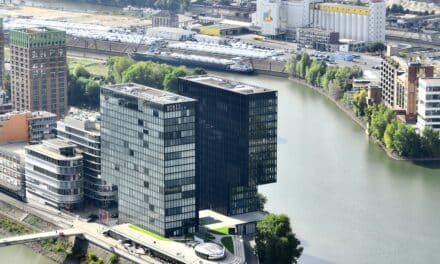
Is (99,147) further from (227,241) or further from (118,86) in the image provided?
(227,241)

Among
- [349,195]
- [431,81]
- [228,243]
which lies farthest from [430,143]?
[228,243]

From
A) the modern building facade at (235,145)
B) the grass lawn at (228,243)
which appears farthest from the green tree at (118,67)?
the grass lawn at (228,243)

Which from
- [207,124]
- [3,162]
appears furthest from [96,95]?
[207,124]

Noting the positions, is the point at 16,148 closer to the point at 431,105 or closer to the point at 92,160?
the point at 92,160

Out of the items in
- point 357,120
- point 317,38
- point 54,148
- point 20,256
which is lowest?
point 20,256

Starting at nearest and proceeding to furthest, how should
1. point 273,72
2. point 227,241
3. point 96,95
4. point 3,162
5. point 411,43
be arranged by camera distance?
1. point 227,241
2. point 3,162
3. point 96,95
4. point 273,72
5. point 411,43

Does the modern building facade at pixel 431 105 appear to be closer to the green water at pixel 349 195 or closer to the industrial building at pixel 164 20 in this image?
the green water at pixel 349 195
